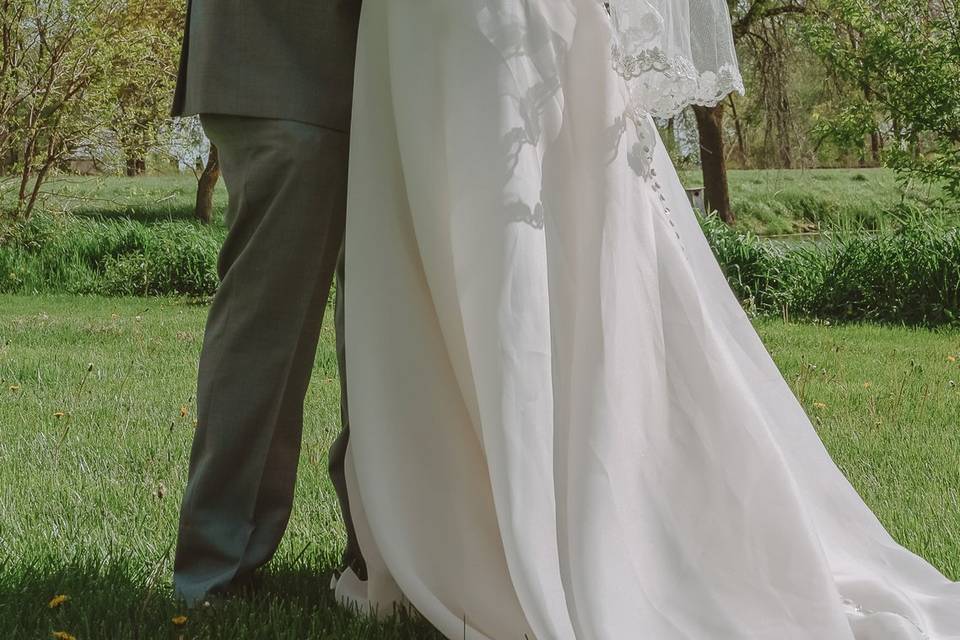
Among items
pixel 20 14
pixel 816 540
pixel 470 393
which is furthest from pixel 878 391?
pixel 20 14

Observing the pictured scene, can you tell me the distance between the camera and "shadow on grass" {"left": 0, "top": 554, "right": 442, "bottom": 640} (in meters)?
2.00

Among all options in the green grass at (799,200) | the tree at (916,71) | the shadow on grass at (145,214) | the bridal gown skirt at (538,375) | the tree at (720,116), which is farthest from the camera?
the green grass at (799,200)

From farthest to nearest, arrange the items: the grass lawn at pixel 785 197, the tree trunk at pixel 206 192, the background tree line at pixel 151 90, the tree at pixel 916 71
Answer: the grass lawn at pixel 785 197 < the tree trunk at pixel 206 192 < the background tree line at pixel 151 90 < the tree at pixel 916 71

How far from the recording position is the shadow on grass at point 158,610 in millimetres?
2002

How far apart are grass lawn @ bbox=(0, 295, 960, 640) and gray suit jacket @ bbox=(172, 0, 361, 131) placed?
3.20ft

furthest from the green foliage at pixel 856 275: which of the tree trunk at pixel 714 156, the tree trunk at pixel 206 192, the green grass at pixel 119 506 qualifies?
the tree trunk at pixel 206 192

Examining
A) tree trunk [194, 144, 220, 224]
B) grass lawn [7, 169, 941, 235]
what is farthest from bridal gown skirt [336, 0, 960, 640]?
grass lawn [7, 169, 941, 235]

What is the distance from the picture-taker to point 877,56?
30.6ft

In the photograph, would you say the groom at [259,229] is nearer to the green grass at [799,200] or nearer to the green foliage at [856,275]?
the green foliage at [856,275]

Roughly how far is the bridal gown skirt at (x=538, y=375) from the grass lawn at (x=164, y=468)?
350mm

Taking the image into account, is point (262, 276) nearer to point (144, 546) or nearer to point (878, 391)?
point (144, 546)

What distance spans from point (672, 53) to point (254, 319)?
96 centimetres

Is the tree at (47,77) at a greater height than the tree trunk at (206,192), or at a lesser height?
greater

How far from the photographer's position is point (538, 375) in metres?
1.85
